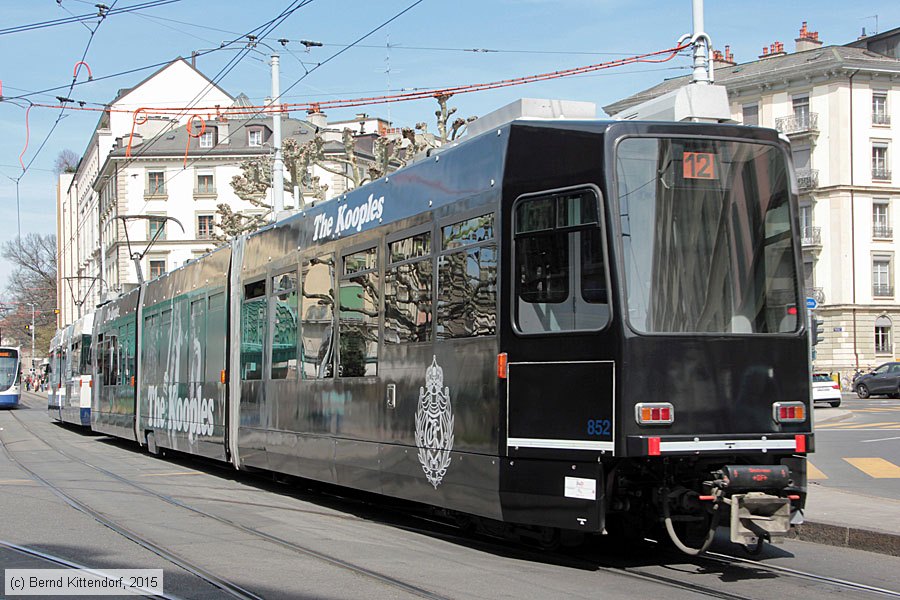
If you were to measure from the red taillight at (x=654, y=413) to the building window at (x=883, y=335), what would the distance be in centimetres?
5740

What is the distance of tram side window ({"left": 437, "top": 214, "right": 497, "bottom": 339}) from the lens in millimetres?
8594

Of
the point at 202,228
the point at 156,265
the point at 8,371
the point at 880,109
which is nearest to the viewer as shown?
the point at 8,371

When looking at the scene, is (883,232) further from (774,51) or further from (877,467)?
(877,467)

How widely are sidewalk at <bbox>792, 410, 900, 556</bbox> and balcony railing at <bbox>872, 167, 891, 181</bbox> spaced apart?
5343 cm

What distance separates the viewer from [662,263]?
788 cm

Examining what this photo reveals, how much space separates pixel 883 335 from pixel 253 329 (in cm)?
5405

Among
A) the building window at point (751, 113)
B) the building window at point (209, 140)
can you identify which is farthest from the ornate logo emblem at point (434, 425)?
the building window at point (209, 140)

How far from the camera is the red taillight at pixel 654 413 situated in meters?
7.56

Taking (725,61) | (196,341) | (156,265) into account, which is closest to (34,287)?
(156,265)

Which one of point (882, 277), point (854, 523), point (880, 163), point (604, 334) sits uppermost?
point (880, 163)

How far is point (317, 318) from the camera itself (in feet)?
38.8

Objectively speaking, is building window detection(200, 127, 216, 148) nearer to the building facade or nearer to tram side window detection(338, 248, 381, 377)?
the building facade

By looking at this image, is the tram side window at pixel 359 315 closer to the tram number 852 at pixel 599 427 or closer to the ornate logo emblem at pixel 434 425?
the ornate logo emblem at pixel 434 425

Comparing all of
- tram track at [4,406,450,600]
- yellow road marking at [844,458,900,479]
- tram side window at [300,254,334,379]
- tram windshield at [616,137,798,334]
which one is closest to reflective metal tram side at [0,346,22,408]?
tram track at [4,406,450,600]
